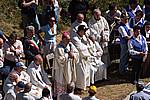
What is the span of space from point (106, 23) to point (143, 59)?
156 centimetres

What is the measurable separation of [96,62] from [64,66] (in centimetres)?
157

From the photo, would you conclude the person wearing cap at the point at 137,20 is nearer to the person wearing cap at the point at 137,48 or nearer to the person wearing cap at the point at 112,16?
the person wearing cap at the point at 112,16

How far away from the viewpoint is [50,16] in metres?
18.2

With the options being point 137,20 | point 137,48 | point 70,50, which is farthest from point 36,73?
point 137,20

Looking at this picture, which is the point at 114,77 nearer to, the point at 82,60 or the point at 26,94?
Result: the point at 82,60

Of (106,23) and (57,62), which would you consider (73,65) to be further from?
(106,23)

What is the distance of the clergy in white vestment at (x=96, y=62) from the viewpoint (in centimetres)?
1748

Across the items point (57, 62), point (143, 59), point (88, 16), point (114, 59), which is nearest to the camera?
point (57, 62)

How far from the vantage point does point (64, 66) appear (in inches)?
648

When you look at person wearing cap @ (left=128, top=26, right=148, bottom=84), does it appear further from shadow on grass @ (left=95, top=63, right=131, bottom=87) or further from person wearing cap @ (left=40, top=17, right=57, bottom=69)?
person wearing cap @ (left=40, top=17, right=57, bottom=69)

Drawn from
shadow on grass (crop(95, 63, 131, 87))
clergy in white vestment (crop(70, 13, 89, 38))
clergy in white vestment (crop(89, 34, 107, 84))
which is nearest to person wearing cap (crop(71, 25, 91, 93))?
clergy in white vestment (crop(70, 13, 89, 38))

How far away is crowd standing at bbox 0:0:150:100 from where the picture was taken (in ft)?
51.4

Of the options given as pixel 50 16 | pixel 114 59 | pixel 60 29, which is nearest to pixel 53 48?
pixel 50 16

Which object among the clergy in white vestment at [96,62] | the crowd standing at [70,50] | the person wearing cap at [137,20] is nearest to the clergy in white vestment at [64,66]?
the crowd standing at [70,50]
